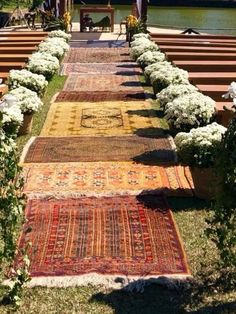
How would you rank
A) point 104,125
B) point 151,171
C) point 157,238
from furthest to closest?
point 104,125 < point 151,171 < point 157,238

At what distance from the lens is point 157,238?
593 centimetres

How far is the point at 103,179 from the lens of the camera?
7.71 m

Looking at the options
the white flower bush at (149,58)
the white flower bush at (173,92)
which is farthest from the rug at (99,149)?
the white flower bush at (149,58)

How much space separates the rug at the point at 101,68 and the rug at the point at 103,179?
9.55 meters

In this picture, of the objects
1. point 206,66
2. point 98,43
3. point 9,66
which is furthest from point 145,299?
point 98,43

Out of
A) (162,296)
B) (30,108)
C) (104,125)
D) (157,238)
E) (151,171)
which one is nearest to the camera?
(162,296)

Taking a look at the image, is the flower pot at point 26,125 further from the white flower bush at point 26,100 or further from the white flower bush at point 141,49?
the white flower bush at point 141,49

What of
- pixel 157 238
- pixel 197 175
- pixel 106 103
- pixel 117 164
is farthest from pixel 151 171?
pixel 106 103

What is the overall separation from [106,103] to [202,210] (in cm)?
646

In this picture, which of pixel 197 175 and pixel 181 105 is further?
pixel 181 105

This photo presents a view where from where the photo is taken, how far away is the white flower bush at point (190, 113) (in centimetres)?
888

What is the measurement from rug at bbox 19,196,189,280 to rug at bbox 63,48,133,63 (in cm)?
1370

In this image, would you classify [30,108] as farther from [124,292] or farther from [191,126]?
[124,292]

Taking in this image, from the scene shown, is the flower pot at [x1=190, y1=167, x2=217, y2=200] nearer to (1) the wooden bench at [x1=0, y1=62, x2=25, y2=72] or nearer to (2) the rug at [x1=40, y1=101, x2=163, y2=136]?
(2) the rug at [x1=40, y1=101, x2=163, y2=136]
